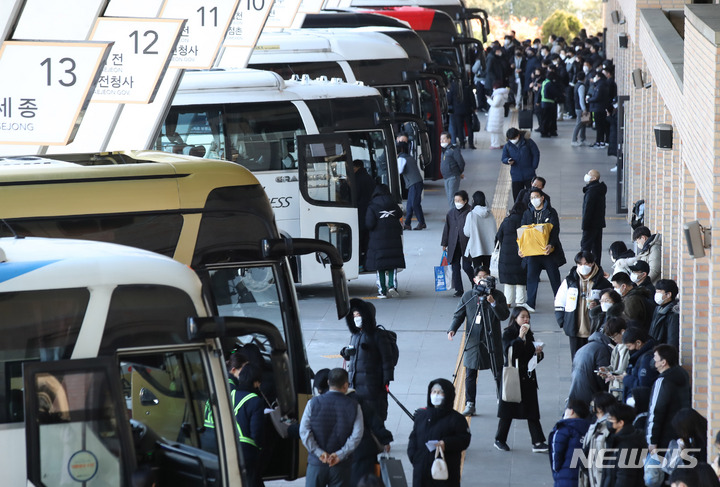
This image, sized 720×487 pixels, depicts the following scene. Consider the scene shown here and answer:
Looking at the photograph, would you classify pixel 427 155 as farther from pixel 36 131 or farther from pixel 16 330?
pixel 16 330

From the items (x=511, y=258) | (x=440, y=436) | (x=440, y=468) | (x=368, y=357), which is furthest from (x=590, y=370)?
(x=511, y=258)

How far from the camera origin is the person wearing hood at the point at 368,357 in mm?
11320

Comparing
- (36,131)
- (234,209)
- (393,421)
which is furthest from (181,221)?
(393,421)

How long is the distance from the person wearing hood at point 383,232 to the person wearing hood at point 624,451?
29.5ft

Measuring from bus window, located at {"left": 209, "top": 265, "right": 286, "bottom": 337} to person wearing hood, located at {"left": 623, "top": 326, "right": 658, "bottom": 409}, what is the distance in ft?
10.1

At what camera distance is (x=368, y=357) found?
11.3 m

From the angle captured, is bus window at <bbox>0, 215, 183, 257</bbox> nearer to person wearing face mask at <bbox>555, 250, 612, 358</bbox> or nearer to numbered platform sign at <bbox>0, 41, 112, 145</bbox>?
numbered platform sign at <bbox>0, 41, 112, 145</bbox>

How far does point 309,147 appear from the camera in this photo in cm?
1759

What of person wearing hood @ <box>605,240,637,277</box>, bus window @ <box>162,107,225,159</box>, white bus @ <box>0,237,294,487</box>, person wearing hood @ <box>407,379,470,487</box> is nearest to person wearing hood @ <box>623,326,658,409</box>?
person wearing hood @ <box>407,379,470,487</box>

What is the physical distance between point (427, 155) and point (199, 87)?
5.03m

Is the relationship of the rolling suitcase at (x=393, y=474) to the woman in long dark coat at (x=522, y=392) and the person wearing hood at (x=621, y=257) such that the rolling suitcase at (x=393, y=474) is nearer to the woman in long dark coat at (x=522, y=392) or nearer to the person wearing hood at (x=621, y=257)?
the woman in long dark coat at (x=522, y=392)

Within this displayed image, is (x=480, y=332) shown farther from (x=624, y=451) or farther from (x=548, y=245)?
(x=548, y=245)

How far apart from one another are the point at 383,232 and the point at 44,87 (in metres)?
7.15

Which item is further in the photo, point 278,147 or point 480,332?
point 278,147
